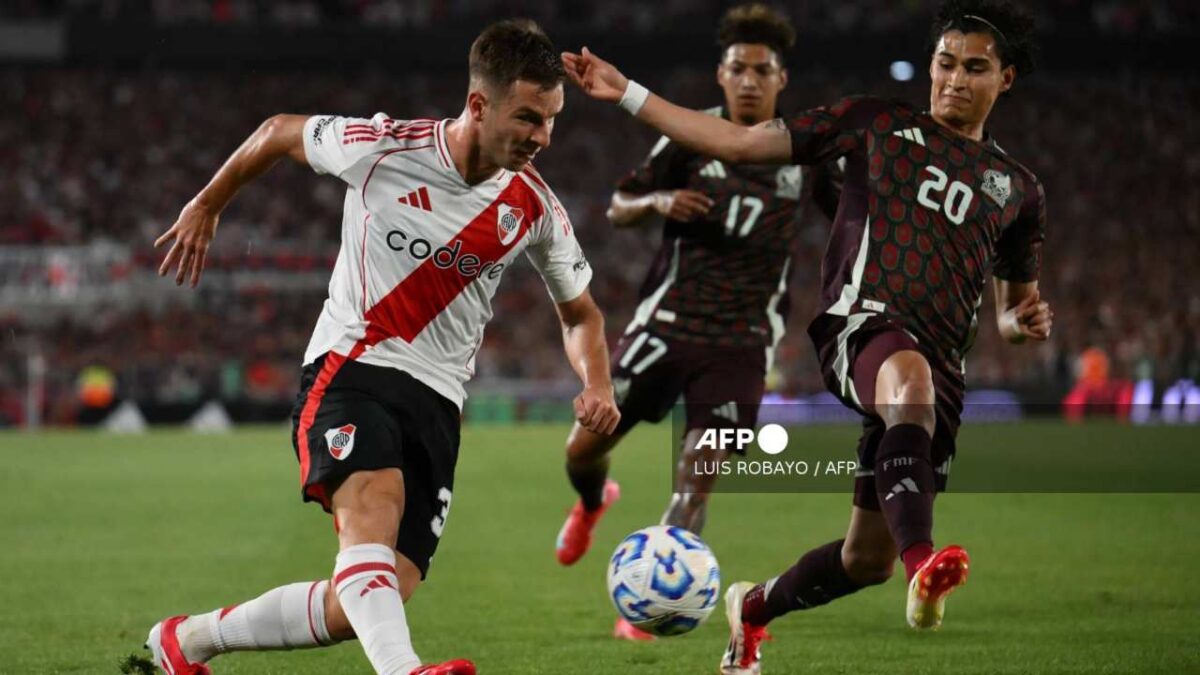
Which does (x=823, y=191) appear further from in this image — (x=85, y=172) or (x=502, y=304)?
(x=85, y=172)

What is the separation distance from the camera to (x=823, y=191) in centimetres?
616

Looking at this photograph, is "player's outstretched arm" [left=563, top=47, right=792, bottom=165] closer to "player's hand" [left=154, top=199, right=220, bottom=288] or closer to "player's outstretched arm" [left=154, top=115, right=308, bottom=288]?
"player's outstretched arm" [left=154, top=115, right=308, bottom=288]

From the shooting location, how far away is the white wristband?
5.22 m

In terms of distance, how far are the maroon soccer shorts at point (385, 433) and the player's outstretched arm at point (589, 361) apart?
476mm

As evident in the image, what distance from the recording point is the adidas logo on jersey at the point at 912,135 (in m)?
5.43

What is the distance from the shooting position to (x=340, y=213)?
35.7 meters

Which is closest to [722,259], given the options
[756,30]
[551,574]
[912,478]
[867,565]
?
[756,30]

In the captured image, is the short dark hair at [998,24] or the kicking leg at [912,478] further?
the short dark hair at [998,24]

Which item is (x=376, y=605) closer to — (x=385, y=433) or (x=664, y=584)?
(x=385, y=433)

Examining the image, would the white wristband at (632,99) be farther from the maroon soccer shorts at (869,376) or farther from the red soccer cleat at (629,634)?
the red soccer cleat at (629,634)

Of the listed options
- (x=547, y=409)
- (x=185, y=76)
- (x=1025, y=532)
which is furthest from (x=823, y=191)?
(x=185, y=76)

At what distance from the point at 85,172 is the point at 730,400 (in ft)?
103

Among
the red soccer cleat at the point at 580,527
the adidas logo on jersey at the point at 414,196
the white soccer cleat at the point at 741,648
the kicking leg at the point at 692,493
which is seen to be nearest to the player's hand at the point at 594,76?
the adidas logo on jersey at the point at 414,196

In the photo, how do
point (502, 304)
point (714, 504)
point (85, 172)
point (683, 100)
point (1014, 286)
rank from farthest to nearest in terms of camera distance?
point (683, 100), point (85, 172), point (502, 304), point (714, 504), point (1014, 286)
